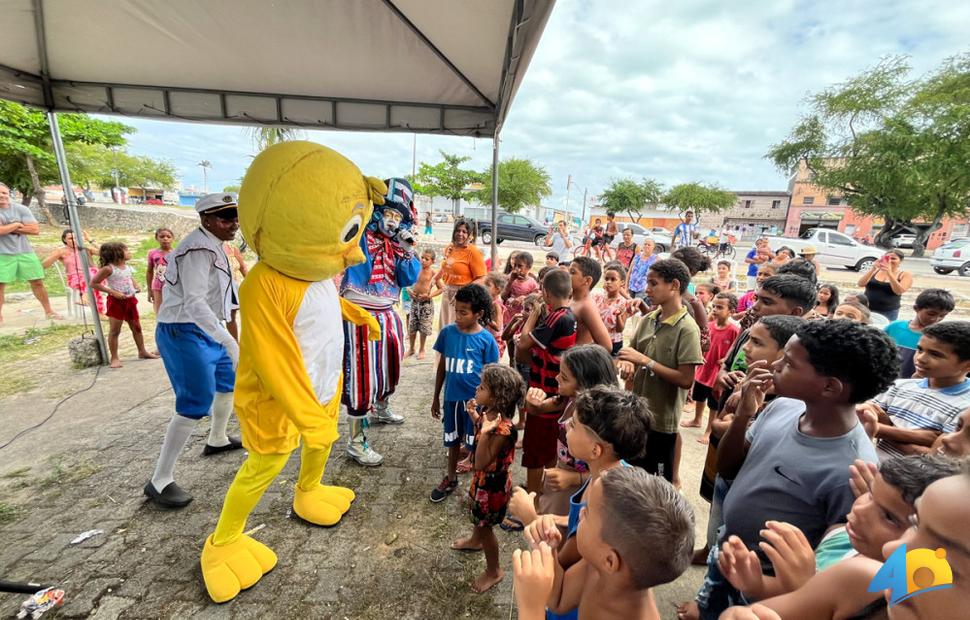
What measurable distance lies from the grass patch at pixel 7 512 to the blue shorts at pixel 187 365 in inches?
43.8

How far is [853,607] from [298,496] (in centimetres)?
256

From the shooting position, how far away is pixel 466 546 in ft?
7.47

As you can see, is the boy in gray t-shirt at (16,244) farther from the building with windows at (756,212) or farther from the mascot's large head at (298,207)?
the building with windows at (756,212)

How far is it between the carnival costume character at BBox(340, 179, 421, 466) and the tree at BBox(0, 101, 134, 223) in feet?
58.6

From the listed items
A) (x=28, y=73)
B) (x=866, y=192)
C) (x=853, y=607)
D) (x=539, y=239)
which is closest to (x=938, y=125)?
(x=866, y=192)

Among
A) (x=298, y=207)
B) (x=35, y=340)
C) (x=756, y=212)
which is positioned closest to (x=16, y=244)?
(x=35, y=340)

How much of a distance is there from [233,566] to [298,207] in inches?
69.8

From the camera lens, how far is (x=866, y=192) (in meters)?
22.9

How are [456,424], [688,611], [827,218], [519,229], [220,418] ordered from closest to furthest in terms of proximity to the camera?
1. [688,611]
2. [456,424]
3. [220,418]
4. [519,229]
5. [827,218]

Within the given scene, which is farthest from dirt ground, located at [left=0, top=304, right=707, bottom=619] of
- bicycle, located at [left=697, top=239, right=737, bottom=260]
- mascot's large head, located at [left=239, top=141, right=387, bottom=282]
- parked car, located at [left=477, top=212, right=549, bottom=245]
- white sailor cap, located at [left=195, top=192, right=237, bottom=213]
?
parked car, located at [left=477, top=212, right=549, bottom=245]

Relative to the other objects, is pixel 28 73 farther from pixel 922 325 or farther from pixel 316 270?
pixel 922 325

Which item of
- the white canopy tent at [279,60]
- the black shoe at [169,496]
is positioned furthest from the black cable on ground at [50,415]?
the black shoe at [169,496]

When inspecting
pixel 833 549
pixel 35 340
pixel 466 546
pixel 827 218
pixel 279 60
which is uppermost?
pixel 827 218

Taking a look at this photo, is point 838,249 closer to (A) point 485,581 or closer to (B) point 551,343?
(B) point 551,343
